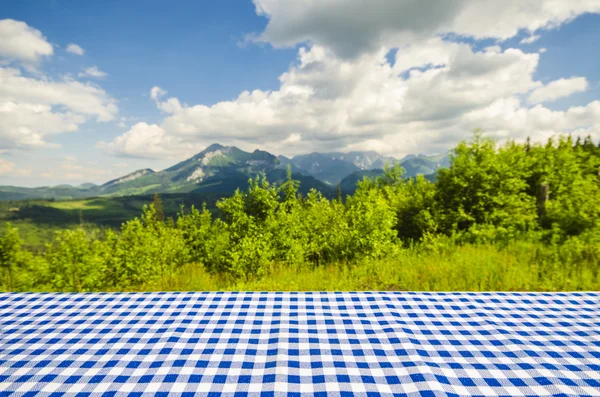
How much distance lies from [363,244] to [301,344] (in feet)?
22.9

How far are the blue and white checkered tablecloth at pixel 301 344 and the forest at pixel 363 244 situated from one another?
367 centimetres

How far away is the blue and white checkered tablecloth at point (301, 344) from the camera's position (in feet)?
4.42

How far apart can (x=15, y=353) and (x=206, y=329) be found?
39.4 inches

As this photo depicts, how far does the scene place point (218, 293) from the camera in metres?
2.48

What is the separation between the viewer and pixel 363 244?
841cm

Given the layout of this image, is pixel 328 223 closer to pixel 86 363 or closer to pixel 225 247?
pixel 225 247

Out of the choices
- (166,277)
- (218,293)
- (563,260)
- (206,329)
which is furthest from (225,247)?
(563,260)

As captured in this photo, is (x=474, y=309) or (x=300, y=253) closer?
(x=474, y=309)

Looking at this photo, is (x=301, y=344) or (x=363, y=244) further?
(x=363, y=244)

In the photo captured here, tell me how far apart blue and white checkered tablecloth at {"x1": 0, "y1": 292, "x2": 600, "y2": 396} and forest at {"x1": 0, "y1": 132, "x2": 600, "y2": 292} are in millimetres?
3667

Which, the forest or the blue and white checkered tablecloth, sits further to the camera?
the forest

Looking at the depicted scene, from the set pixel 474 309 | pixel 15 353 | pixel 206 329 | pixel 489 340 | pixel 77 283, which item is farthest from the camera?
pixel 77 283

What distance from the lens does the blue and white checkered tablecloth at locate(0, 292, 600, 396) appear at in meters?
1.35

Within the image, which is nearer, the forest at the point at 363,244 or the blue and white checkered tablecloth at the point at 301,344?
the blue and white checkered tablecloth at the point at 301,344
